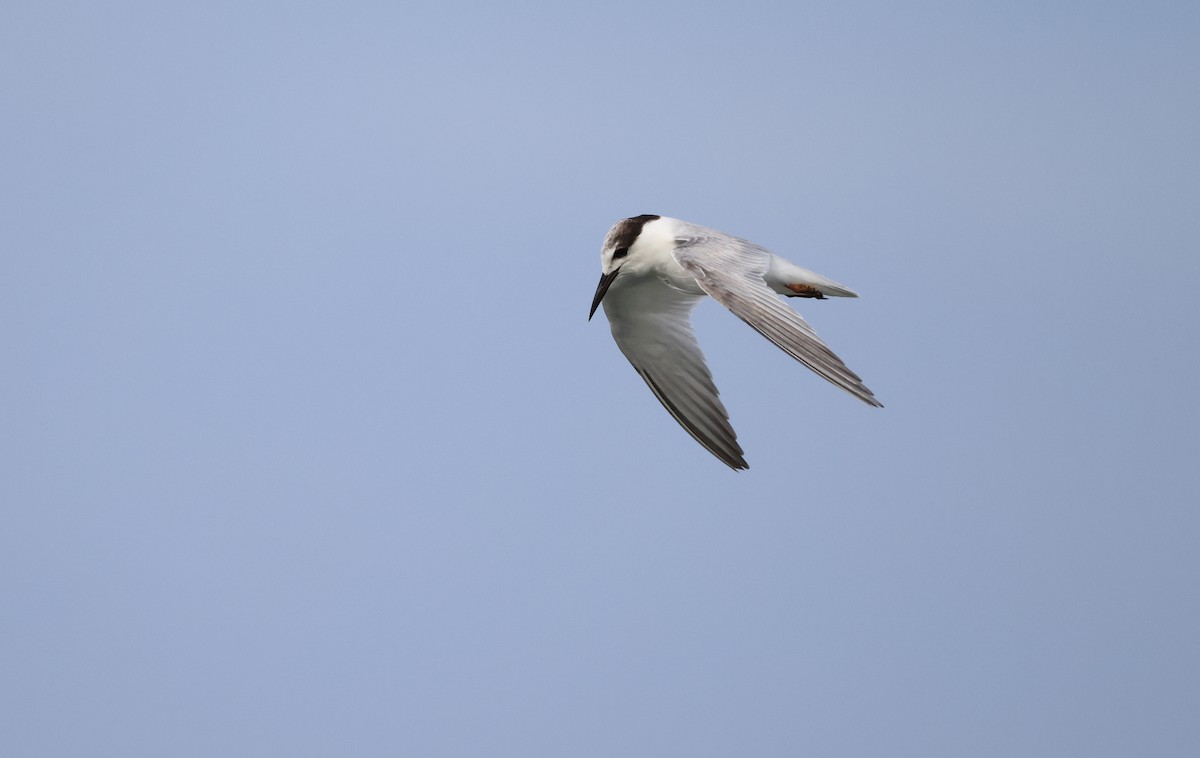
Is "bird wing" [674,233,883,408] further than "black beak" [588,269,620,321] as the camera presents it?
No

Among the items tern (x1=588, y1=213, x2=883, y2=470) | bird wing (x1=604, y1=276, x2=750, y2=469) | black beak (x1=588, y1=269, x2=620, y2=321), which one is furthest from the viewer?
bird wing (x1=604, y1=276, x2=750, y2=469)

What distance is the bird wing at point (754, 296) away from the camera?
6.94 meters

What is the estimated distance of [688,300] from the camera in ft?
32.5

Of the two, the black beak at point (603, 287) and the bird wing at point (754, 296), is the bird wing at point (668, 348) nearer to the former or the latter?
the black beak at point (603, 287)

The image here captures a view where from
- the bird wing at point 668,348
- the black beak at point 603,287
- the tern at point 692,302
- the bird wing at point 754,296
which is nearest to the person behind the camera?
the bird wing at point 754,296

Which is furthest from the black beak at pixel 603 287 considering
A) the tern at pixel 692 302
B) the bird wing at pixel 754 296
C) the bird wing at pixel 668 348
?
the bird wing at pixel 754 296

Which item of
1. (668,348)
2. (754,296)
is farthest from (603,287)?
(754,296)

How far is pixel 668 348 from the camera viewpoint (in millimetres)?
9953

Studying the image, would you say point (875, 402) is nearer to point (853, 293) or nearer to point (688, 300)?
point (853, 293)

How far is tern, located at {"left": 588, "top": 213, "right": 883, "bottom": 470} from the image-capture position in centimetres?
736

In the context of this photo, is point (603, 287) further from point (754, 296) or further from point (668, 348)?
point (754, 296)

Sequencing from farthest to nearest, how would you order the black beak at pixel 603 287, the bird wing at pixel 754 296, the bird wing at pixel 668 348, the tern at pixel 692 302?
the bird wing at pixel 668 348 → the black beak at pixel 603 287 → the tern at pixel 692 302 → the bird wing at pixel 754 296

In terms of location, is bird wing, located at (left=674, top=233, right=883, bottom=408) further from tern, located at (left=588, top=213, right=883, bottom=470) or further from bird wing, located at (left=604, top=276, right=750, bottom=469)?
bird wing, located at (left=604, top=276, right=750, bottom=469)

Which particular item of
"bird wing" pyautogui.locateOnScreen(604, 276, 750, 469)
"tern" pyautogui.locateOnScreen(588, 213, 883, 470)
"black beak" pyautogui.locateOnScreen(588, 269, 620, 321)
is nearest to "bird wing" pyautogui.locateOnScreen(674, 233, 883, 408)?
"tern" pyautogui.locateOnScreen(588, 213, 883, 470)
